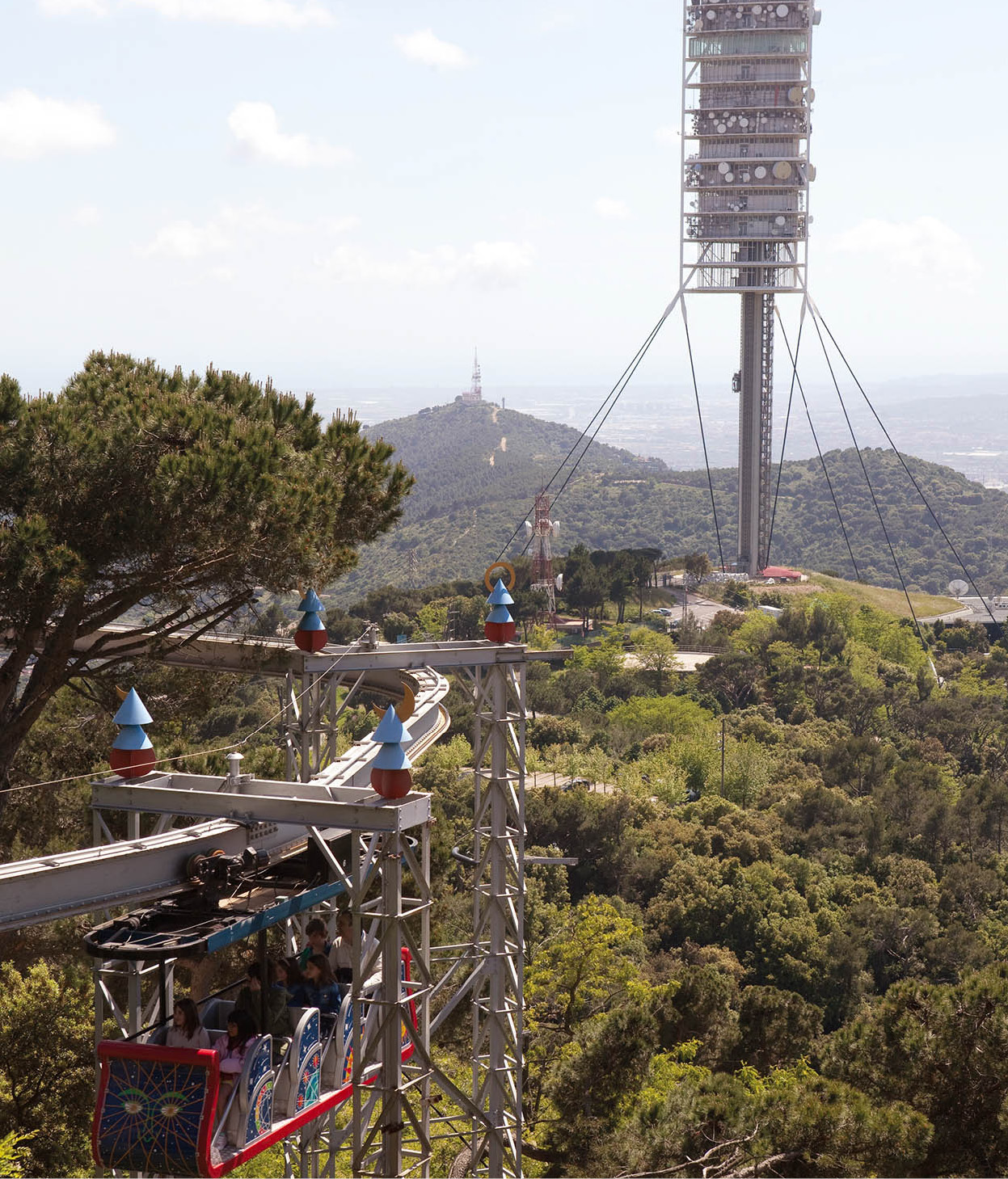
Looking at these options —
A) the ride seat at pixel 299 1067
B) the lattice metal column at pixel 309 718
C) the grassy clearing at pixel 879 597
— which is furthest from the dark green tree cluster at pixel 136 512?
the grassy clearing at pixel 879 597

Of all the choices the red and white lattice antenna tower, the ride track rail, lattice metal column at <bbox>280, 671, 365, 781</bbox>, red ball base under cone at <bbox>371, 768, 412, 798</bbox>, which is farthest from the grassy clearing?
red ball base under cone at <bbox>371, 768, 412, 798</bbox>

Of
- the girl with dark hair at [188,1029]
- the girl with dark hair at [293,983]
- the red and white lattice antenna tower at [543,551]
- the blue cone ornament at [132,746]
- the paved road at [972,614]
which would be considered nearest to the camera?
the girl with dark hair at [188,1029]

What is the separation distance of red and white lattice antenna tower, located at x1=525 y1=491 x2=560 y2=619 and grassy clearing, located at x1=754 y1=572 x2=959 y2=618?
1316 cm

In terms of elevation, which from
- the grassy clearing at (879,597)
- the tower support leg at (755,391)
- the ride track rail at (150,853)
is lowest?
the grassy clearing at (879,597)

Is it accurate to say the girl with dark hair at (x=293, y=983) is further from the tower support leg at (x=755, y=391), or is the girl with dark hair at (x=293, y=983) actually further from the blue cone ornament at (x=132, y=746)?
the tower support leg at (x=755, y=391)

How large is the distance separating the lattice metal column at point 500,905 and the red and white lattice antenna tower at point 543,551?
4809cm

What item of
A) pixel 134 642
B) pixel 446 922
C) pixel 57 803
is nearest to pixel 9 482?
pixel 134 642

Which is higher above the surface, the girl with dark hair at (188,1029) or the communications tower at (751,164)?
the communications tower at (751,164)

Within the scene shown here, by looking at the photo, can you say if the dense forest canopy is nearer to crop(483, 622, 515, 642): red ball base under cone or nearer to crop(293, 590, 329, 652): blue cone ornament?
crop(483, 622, 515, 642): red ball base under cone

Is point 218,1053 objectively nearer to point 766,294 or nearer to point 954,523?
point 766,294

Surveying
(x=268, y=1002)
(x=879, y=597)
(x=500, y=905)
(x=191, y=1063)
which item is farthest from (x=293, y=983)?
(x=879, y=597)

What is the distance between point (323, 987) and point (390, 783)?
2.06 meters

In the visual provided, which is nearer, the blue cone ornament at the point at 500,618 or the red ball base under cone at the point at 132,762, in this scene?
the red ball base under cone at the point at 132,762

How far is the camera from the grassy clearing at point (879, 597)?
71812 millimetres
